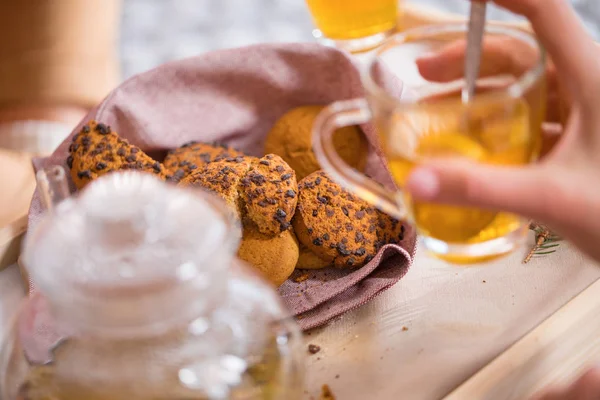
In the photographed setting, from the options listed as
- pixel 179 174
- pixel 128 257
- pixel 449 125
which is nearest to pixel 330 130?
pixel 449 125

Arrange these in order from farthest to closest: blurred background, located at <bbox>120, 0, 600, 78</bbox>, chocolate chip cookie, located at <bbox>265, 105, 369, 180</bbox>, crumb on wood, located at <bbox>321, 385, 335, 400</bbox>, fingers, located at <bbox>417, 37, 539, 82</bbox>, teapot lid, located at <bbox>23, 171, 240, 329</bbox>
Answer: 1. blurred background, located at <bbox>120, 0, 600, 78</bbox>
2. chocolate chip cookie, located at <bbox>265, 105, 369, 180</bbox>
3. crumb on wood, located at <bbox>321, 385, 335, 400</bbox>
4. fingers, located at <bbox>417, 37, 539, 82</bbox>
5. teapot lid, located at <bbox>23, 171, 240, 329</bbox>

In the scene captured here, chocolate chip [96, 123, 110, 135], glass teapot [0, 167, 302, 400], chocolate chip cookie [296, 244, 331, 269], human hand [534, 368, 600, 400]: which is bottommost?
chocolate chip cookie [296, 244, 331, 269]

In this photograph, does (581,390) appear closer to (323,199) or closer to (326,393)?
(326,393)

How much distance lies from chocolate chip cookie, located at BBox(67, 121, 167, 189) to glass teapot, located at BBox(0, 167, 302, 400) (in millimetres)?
280

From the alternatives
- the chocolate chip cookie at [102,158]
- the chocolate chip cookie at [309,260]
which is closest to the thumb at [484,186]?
the chocolate chip cookie at [309,260]

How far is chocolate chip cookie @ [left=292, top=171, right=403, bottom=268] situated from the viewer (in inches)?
31.2

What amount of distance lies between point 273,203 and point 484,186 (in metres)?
0.33

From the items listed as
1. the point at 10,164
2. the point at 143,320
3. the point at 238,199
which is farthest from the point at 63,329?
the point at 10,164

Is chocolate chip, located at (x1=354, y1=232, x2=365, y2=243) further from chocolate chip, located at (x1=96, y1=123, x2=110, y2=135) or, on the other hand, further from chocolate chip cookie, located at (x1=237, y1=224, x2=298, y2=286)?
chocolate chip, located at (x1=96, y1=123, x2=110, y2=135)

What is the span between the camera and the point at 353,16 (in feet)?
2.87

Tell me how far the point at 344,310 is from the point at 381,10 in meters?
0.39

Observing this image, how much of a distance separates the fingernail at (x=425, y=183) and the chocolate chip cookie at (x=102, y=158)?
1.43ft

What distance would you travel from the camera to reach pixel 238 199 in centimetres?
78

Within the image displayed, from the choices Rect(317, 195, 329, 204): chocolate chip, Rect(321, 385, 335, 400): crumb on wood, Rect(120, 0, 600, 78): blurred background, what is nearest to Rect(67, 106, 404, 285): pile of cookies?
Rect(317, 195, 329, 204): chocolate chip
